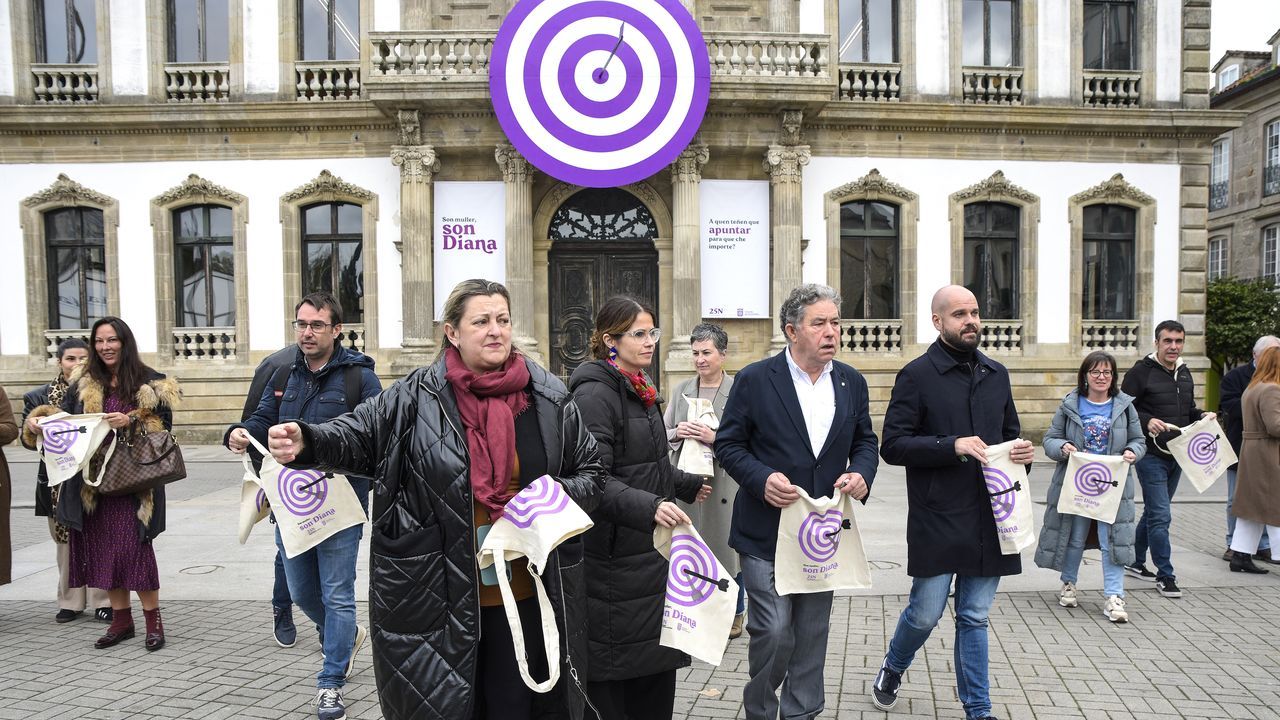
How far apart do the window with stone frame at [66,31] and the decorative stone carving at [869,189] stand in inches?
608

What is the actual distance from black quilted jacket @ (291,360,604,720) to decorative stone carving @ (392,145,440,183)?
13.5m

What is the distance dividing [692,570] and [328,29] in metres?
16.9

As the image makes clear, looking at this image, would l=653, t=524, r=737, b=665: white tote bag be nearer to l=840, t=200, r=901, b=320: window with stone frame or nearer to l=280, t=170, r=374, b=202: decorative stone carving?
l=840, t=200, r=901, b=320: window with stone frame

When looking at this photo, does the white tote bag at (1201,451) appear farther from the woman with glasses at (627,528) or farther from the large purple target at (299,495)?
the large purple target at (299,495)

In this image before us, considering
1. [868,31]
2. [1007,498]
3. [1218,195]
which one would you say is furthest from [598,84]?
[1218,195]

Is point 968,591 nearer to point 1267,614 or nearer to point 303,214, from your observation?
point 1267,614

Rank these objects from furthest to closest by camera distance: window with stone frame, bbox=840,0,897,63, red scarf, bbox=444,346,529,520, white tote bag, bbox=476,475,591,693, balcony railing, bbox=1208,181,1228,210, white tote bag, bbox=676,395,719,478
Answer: balcony railing, bbox=1208,181,1228,210
window with stone frame, bbox=840,0,897,63
white tote bag, bbox=676,395,719,478
red scarf, bbox=444,346,529,520
white tote bag, bbox=476,475,591,693

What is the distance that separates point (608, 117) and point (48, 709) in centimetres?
1198

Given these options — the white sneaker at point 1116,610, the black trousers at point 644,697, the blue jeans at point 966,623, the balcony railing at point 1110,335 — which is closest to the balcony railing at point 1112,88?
the balcony railing at point 1110,335

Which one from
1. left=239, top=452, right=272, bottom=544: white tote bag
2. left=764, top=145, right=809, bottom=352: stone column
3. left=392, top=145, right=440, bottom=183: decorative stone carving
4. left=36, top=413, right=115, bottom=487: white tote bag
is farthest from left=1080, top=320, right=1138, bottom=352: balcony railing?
left=36, top=413, right=115, bottom=487: white tote bag

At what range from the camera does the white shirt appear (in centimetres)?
382

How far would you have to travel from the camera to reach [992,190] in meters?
16.9

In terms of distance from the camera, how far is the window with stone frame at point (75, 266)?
16.9 m

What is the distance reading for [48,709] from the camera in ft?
14.1
